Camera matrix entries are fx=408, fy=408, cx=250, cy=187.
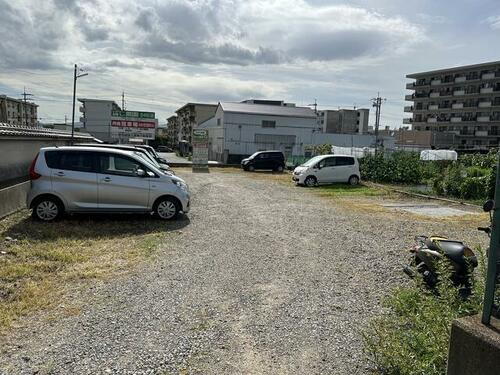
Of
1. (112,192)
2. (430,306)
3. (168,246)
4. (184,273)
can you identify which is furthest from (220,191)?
(430,306)

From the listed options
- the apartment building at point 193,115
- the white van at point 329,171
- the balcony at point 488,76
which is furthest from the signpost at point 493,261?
the balcony at point 488,76

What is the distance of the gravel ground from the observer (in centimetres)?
344

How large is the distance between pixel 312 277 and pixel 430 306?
251cm

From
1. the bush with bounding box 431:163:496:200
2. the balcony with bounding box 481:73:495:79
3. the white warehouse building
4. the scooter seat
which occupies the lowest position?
the scooter seat

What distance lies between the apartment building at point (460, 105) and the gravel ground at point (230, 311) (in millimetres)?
61523

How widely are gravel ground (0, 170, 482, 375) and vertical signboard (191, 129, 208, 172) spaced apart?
20398mm

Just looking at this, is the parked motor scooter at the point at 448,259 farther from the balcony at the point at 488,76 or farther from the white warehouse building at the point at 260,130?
the balcony at the point at 488,76

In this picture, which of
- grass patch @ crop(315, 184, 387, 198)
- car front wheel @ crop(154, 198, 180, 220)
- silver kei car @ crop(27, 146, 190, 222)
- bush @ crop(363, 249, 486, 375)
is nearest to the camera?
bush @ crop(363, 249, 486, 375)

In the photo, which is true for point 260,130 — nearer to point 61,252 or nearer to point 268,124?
point 268,124

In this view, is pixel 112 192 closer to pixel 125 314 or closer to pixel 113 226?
pixel 113 226

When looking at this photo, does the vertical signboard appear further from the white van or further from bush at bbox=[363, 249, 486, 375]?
bush at bbox=[363, 249, 486, 375]

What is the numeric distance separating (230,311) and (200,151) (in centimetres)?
2493

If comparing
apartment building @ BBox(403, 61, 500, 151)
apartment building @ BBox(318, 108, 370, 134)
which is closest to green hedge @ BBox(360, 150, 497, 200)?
apartment building @ BBox(403, 61, 500, 151)

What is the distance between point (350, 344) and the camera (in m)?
3.79
